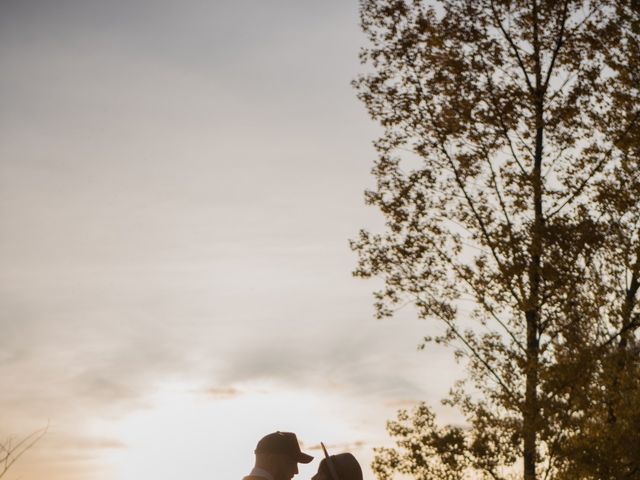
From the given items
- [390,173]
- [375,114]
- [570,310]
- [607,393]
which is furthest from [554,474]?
[375,114]

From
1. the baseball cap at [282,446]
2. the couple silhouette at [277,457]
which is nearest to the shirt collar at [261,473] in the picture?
the couple silhouette at [277,457]

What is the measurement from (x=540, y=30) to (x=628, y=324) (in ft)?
19.9

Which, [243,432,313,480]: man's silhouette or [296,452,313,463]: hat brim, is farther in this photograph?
[296,452,313,463]: hat brim

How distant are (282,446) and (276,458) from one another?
110mm

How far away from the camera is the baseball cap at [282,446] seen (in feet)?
20.8

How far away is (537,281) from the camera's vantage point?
13.4 meters

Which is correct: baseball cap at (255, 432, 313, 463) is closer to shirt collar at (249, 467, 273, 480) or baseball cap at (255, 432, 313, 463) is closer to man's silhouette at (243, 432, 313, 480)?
man's silhouette at (243, 432, 313, 480)

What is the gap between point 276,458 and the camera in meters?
6.30

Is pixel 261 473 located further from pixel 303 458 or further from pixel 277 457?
pixel 303 458

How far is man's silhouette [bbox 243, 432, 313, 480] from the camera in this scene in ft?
20.6

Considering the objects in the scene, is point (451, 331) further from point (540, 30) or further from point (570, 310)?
point (540, 30)

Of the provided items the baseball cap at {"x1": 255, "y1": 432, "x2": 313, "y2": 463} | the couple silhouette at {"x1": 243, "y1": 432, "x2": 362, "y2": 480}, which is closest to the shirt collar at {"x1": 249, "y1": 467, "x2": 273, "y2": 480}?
the couple silhouette at {"x1": 243, "y1": 432, "x2": 362, "y2": 480}

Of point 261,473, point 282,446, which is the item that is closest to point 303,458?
point 282,446

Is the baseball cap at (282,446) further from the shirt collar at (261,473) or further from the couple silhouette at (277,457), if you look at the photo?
the shirt collar at (261,473)
